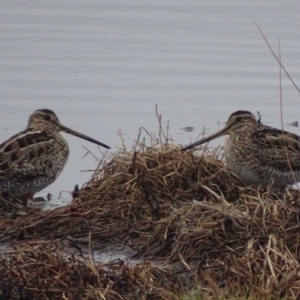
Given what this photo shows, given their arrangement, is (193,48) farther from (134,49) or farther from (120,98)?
(120,98)

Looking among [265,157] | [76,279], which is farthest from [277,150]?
[76,279]

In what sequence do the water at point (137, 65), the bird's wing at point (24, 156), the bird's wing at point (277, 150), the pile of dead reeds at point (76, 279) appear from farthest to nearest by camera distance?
the water at point (137, 65) → the bird's wing at point (277, 150) → the bird's wing at point (24, 156) → the pile of dead reeds at point (76, 279)

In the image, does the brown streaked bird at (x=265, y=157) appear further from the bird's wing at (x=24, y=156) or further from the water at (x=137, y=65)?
the water at (x=137, y=65)

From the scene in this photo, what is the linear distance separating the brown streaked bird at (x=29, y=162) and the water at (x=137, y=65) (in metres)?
0.38

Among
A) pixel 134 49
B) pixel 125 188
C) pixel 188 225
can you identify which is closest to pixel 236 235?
pixel 188 225

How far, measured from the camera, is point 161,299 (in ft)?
18.4

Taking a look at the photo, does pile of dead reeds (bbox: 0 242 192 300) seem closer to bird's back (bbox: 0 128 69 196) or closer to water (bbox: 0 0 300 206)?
bird's back (bbox: 0 128 69 196)

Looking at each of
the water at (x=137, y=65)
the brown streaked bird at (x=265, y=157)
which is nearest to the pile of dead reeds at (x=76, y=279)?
the brown streaked bird at (x=265, y=157)

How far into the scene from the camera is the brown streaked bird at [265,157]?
25.8 ft

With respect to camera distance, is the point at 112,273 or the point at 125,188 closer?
the point at 112,273

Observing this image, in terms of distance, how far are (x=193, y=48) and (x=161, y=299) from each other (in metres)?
7.71

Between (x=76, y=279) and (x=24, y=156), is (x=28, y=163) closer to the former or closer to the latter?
(x=24, y=156)

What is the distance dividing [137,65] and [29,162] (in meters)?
4.66

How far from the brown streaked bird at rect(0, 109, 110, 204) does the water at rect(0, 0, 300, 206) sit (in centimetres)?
38
